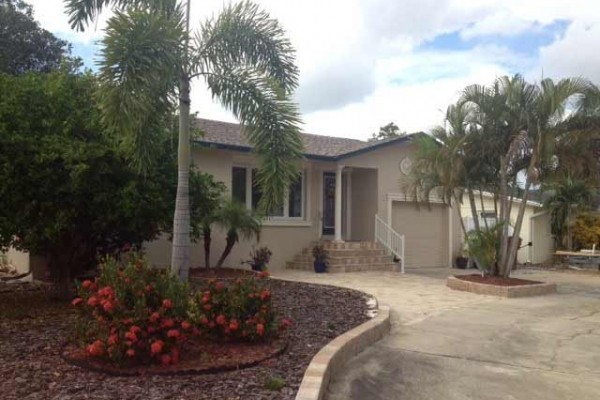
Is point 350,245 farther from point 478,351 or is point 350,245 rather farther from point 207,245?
point 478,351

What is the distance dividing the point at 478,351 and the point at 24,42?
19.4 metres

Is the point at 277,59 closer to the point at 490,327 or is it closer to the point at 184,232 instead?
the point at 184,232

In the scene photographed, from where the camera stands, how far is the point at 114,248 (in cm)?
989

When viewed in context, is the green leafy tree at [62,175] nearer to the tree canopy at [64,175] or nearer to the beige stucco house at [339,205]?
the tree canopy at [64,175]

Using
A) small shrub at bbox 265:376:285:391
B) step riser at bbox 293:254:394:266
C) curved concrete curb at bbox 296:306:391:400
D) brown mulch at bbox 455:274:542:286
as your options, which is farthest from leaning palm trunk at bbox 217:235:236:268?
small shrub at bbox 265:376:285:391

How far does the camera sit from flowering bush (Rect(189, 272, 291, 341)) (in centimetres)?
594

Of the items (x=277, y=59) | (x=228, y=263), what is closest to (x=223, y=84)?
(x=277, y=59)

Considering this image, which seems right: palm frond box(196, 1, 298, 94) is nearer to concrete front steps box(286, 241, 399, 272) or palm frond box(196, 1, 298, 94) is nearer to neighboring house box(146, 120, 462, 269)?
neighboring house box(146, 120, 462, 269)

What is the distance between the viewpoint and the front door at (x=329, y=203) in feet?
56.9

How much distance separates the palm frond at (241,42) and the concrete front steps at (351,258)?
7805mm

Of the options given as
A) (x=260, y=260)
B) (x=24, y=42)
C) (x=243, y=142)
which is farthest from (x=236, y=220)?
(x=24, y=42)

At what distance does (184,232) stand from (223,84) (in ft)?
6.61

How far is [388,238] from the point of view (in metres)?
17.2

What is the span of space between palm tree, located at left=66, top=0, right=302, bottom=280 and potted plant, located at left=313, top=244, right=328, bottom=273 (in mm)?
7326
